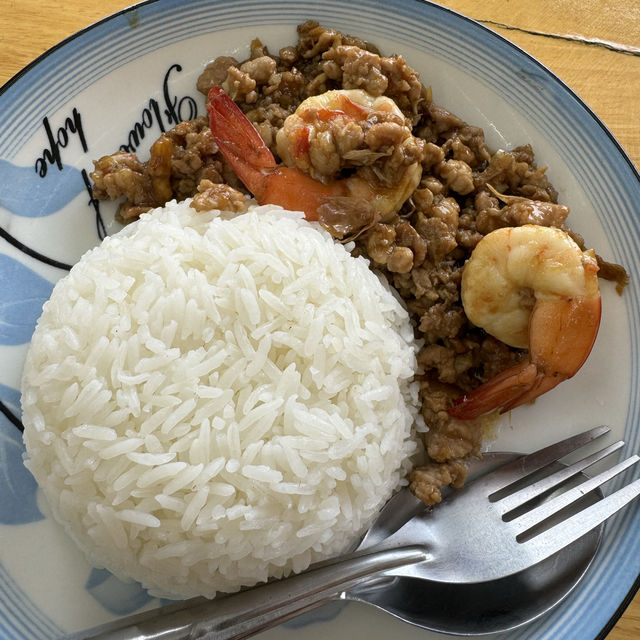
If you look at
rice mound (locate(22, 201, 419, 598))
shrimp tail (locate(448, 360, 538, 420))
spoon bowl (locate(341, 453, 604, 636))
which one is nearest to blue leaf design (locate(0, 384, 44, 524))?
rice mound (locate(22, 201, 419, 598))

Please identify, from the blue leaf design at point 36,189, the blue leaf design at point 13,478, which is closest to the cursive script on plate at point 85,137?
the blue leaf design at point 36,189

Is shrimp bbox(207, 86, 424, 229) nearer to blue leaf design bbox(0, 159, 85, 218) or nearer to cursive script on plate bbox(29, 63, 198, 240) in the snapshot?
cursive script on plate bbox(29, 63, 198, 240)

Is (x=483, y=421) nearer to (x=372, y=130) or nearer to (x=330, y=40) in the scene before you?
(x=372, y=130)

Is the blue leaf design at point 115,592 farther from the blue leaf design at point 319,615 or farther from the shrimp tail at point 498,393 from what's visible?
the shrimp tail at point 498,393

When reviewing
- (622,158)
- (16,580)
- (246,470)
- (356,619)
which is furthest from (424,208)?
(16,580)

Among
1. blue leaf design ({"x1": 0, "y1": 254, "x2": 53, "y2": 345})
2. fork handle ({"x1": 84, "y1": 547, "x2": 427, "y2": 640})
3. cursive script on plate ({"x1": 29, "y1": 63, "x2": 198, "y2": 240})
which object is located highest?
cursive script on plate ({"x1": 29, "y1": 63, "x2": 198, "y2": 240})

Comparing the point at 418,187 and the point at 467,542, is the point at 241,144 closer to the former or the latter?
the point at 418,187
